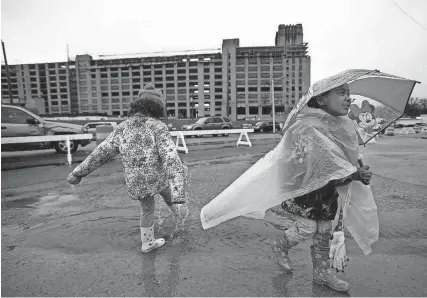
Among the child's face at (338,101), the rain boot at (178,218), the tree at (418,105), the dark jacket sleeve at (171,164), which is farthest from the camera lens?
the tree at (418,105)

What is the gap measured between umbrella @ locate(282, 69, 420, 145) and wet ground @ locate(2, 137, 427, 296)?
1.03m

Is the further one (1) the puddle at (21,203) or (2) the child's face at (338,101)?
(1) the puddle at (21,203)

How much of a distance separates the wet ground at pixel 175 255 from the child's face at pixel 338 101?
101 centimetres

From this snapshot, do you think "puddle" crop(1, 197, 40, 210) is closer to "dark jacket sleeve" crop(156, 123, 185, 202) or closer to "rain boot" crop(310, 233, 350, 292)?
"dark jacket sleeve" crop(156, 123, 185, 202)

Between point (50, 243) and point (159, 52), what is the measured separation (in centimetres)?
12311

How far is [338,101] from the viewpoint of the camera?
2.15 m

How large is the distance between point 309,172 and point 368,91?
0.98 meters

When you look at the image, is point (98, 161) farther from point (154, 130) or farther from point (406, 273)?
point (406, 273)

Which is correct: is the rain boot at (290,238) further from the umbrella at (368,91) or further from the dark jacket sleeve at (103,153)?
the dark jacket sleeve at (103,153)

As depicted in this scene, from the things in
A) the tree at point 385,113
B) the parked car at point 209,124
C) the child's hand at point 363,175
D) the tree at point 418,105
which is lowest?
the child's hand at point 363,175

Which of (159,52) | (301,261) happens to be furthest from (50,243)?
(159,52)

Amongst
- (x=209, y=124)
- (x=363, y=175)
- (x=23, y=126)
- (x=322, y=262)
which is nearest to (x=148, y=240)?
(x=322, y=262)

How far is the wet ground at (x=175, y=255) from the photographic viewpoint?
7.39ft

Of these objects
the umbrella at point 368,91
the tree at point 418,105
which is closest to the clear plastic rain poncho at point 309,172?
the umbrella at point 368,91
